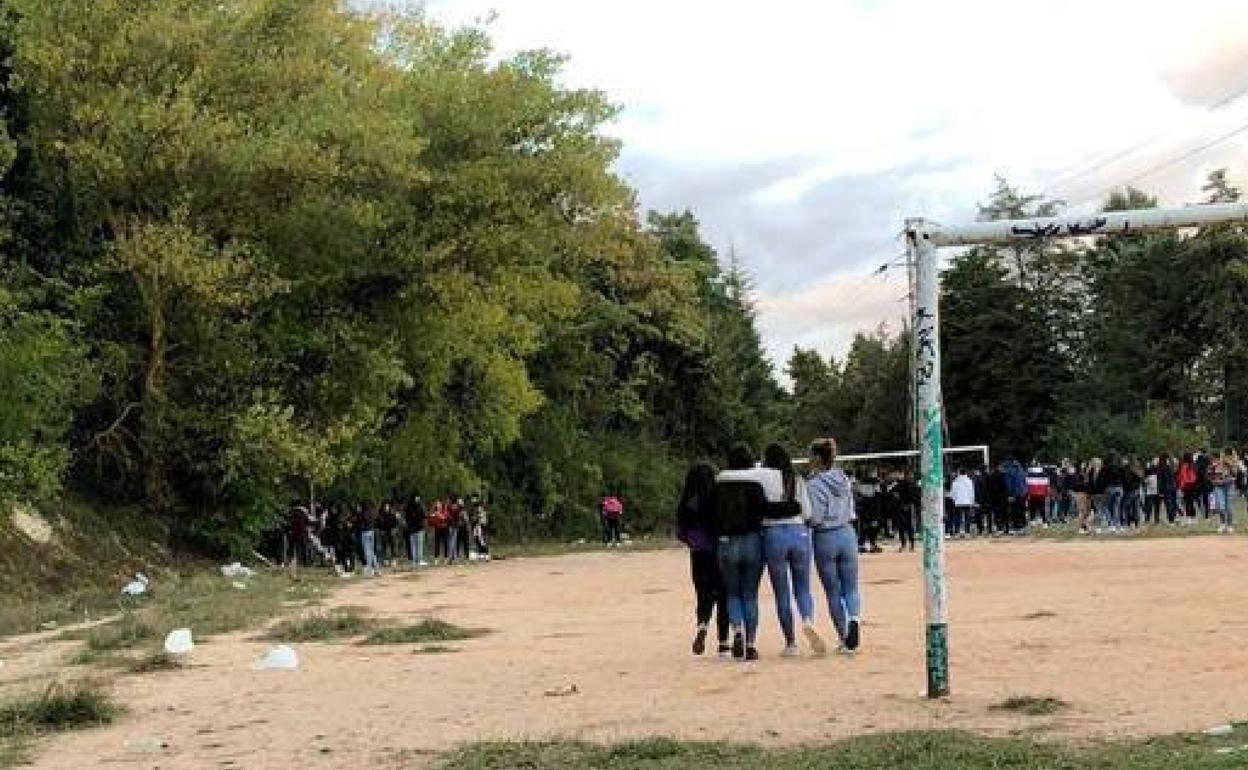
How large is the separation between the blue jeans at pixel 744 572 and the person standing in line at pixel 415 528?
78.9ft

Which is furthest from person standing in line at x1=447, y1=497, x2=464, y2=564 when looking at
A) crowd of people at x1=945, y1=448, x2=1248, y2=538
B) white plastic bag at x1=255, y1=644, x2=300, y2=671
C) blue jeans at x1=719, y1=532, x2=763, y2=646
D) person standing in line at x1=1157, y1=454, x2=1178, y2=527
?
blue jeans at x1=719, y1=532, x2=763, y2=646

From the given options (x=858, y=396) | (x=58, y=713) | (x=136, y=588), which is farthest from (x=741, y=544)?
(x=858, y=396)

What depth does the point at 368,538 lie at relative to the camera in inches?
1385

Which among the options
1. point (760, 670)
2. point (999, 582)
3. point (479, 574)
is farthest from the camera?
point (479, 574)

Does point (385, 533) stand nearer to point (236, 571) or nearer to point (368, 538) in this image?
point (368, 538)

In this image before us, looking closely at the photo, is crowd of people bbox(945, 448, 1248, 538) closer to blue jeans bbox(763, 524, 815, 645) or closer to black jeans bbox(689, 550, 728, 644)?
black jeans bbox(689, 550, 728, 644)

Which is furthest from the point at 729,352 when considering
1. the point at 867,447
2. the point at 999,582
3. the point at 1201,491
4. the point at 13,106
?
the point at 999,582

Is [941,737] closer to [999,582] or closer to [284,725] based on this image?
[284,725]

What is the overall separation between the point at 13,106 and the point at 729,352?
47.0 metres

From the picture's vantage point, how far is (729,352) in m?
76.0

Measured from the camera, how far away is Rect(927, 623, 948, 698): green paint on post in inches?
425

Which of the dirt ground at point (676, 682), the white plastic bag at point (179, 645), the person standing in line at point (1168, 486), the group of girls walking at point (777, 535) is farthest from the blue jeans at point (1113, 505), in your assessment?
the white plastic bag at point (179, 645)

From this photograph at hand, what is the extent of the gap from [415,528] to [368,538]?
2099 millimetres

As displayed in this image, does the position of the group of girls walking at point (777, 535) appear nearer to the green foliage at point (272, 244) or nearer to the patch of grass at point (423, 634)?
the patch of grass at point (423, 634)
